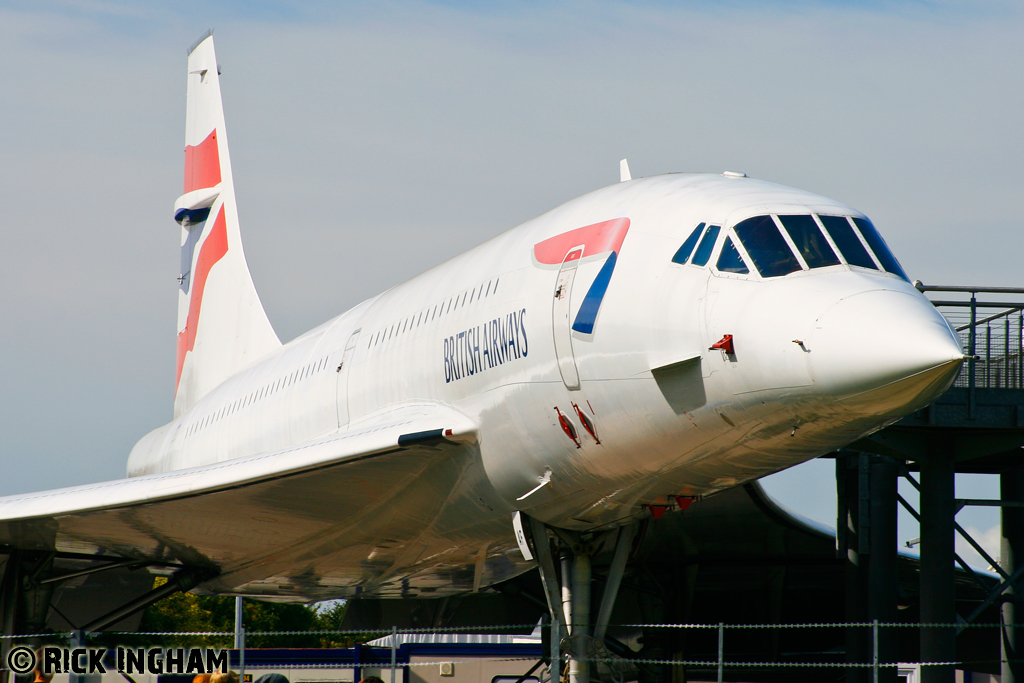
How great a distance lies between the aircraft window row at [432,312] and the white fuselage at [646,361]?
3 cm

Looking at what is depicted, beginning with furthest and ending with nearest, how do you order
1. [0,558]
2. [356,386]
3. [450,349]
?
[0,558] < [356,386] < [450,349]

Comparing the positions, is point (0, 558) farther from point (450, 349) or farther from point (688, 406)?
point (688, 406)

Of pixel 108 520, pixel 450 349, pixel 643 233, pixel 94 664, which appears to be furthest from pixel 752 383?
pixel 108 520

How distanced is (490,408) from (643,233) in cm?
168

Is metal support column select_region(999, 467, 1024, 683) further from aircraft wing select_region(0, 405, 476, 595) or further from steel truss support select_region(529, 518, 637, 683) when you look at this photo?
aircraft wing select_region(0, 405, 476, 595)

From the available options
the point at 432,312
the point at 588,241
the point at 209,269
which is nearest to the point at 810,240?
the point at 588,241

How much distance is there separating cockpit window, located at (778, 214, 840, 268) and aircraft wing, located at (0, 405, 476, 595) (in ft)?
8.81

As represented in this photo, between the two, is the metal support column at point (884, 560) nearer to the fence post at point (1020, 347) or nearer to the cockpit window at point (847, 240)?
the fence post at point (1020, 347)

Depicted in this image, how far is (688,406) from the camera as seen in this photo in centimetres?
660

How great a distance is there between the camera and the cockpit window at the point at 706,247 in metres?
6.73

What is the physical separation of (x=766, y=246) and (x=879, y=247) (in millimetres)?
684

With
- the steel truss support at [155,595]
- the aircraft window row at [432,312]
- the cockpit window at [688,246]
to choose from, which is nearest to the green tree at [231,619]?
the steel truss support at [155,595]

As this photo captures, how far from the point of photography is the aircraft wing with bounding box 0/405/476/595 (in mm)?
8617

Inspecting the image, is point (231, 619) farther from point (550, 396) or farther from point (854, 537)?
point (550, 396)
